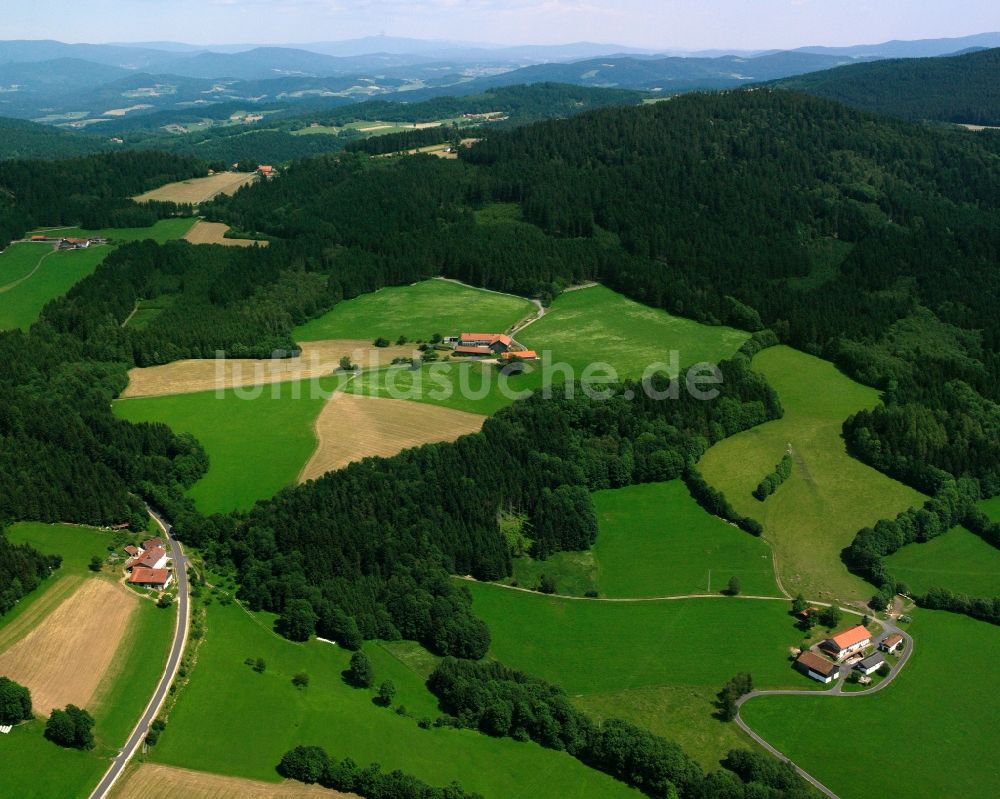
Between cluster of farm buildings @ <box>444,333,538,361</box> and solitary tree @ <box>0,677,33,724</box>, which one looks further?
cluster of farm buildings @ <box>444,333,538,361</box>

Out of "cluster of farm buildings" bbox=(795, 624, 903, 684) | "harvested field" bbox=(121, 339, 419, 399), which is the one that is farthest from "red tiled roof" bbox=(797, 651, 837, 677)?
"harvested field" bbox=(121, 339, 419, 399)

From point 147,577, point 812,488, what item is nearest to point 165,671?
point 147,577

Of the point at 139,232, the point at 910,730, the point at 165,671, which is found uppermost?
the point at 139,232

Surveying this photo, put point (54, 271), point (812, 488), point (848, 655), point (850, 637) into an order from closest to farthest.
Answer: point (848, 655)
point (850, 637)
point (812, 488)
point (54, 271)

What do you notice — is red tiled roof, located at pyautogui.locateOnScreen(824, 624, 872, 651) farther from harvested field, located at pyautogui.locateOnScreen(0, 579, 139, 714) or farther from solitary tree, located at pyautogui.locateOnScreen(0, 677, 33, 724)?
solitary tree, located at pyautogui.locateOnScreen(0, 677, 33, 724)

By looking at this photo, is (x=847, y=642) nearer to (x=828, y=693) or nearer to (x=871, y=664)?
(x=871, y=664)

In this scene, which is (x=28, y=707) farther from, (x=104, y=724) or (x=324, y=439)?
(x=324, y=439)

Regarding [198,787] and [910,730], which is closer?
[198,787]
